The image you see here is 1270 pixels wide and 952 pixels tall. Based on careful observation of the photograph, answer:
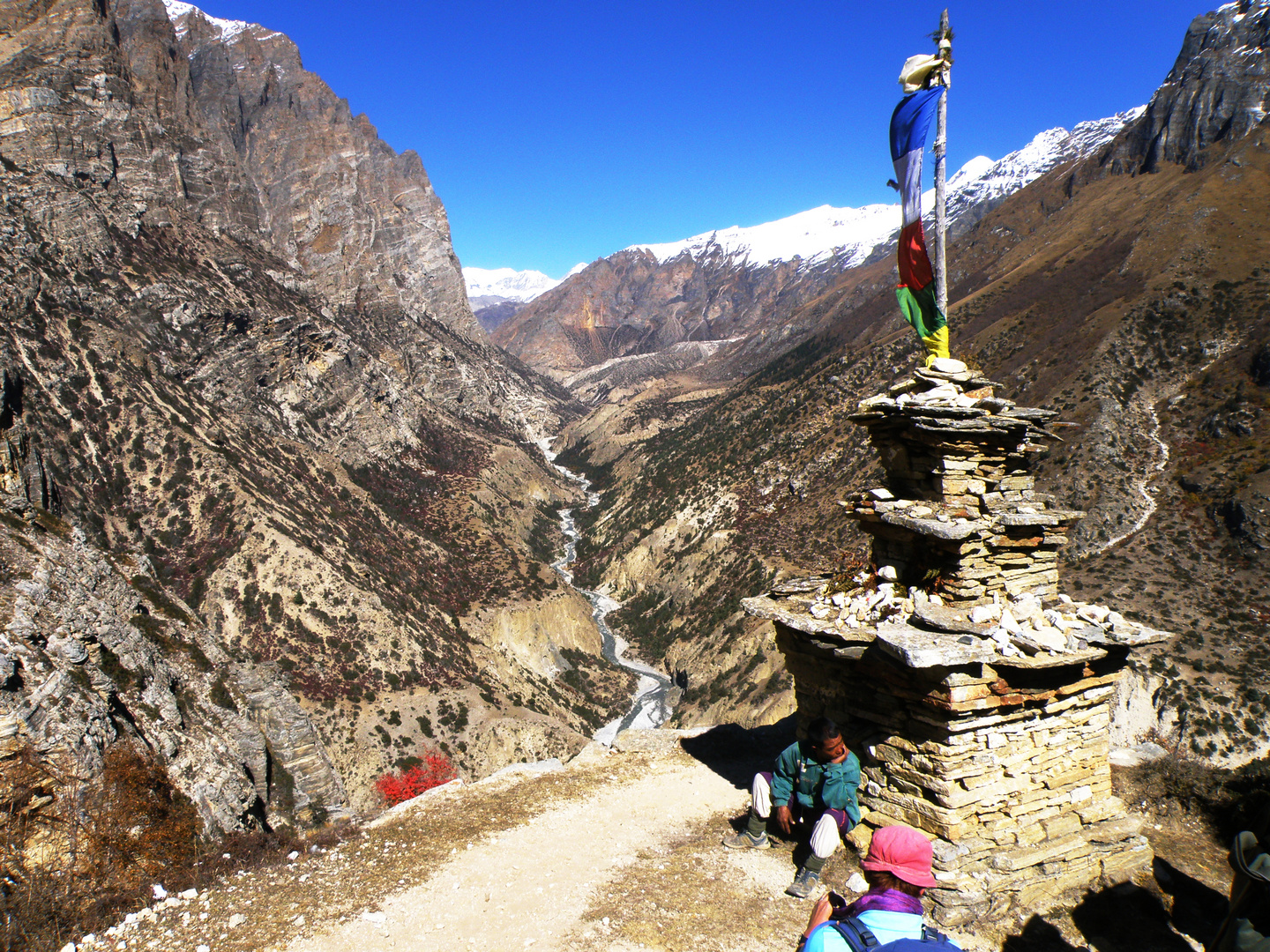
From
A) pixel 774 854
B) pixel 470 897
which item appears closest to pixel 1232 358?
pixel 774 854

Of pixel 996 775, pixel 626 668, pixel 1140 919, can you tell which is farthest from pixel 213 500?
pixel 1140 919

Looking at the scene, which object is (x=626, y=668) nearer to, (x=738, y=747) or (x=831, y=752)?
(x=738, y=747)

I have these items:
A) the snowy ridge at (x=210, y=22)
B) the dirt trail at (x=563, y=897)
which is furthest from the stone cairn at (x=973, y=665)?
the snowy ridge at (x=210, y=22)

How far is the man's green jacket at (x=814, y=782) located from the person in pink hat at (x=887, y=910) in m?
3.65

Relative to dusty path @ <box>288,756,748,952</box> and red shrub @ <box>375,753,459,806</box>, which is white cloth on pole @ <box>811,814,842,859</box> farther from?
red shrub @ <box>375,753,459,806</box>

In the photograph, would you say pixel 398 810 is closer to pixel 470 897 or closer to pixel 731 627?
pixel 470 897

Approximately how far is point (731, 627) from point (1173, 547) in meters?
34.6

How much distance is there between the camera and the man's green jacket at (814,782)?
30.7ft

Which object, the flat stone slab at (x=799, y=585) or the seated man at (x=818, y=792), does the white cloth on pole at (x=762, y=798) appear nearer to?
the seated man at (x=818, y=792)

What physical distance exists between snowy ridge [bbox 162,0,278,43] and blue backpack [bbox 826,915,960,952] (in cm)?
21992

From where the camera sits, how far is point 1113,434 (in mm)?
53969

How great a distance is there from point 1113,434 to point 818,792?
55947 mm

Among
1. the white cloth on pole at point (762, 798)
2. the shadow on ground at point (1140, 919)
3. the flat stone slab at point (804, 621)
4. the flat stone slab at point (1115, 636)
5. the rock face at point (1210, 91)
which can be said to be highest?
the rock face at point (1210, 91)

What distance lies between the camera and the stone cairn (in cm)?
938
